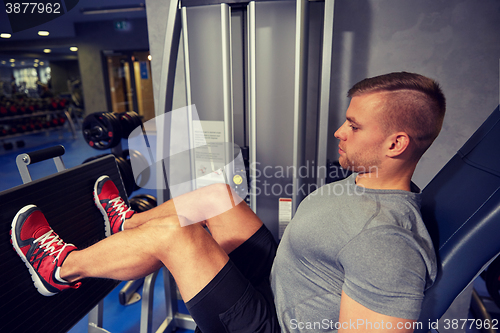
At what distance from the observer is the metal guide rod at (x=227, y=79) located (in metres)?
1.30

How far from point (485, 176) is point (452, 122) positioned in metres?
0.79

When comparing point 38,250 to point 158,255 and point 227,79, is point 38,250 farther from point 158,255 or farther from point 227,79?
point 227,79

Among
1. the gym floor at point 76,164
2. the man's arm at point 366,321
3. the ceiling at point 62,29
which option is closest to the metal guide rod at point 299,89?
the man's arm at point 366,321

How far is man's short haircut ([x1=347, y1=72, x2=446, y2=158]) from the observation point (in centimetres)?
82

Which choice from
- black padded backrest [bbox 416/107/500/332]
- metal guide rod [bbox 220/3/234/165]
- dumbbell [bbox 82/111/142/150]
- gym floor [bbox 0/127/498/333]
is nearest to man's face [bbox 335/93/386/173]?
black padded backrest [bbox 416/107/500/332]

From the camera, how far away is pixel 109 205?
1258 mm

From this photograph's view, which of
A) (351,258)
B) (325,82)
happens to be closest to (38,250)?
(351,258)

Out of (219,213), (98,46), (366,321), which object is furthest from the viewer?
(98,46)

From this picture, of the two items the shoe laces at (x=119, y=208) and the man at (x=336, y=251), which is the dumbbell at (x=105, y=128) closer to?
the shoe laces at (x=119, y=208)

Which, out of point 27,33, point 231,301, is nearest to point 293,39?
point 231,301

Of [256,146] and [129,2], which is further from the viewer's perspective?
[129,2]

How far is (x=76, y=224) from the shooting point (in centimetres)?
117

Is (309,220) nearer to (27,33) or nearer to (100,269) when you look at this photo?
(100,269)

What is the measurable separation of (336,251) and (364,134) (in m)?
0.34
